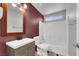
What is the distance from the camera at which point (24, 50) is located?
1337mm

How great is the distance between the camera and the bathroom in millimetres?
1306

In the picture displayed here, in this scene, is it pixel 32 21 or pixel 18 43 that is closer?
pixel 18 43

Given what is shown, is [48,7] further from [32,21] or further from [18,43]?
[18,43]

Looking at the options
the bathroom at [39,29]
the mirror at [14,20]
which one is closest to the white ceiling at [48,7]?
the bathroom at [39,29]

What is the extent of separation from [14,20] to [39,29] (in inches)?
13.3

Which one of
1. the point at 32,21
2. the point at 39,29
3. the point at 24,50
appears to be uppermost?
the point at 32,21

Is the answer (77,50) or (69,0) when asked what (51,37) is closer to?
(77,50)

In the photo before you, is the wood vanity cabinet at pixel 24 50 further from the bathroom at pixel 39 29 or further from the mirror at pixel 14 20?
A: the mirror at pixel 14 20

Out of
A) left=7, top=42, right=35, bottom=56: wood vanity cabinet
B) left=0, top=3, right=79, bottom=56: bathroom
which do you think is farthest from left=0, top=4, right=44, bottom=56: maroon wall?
left=7, top=42, right=35, bottom=56: wood vanity cabinet

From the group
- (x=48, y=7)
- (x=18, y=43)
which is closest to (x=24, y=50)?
(x=18, y=43)

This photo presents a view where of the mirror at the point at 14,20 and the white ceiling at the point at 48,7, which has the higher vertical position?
the white ceiling at the point at 48,7

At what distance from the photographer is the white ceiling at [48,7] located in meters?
1.36

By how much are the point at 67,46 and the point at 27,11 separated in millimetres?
681

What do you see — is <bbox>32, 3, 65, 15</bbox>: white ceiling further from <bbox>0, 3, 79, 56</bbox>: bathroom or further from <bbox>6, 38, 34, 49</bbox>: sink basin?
<bbox>6, 38, 34, 49</bbox>: sink basin
